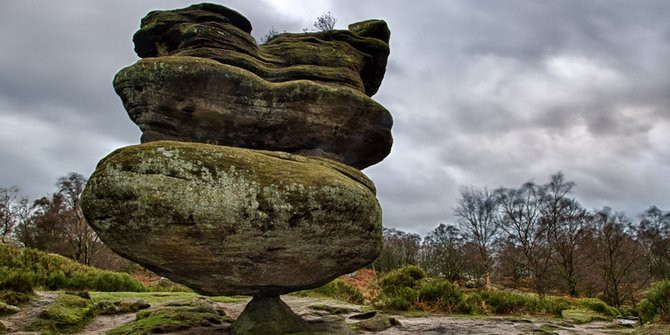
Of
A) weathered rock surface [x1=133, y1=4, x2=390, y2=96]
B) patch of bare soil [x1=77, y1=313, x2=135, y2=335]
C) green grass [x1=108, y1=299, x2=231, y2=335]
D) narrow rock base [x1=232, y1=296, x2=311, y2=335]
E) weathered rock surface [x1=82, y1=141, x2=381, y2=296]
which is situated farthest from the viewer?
patch of bare soil [x1=77, y1=313, x2=135, y2=335]

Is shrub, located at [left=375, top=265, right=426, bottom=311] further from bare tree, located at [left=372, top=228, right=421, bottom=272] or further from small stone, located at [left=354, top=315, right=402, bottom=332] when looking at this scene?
bare tree, located at [left=372, top=228, right=421, bottom=272]

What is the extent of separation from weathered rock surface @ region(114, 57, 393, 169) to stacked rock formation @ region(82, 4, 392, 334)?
25mm

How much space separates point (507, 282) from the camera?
148 feet

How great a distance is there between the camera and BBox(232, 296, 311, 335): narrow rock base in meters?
8.62

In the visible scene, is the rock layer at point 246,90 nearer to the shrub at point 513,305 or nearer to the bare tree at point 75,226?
the shrub at point 513,305

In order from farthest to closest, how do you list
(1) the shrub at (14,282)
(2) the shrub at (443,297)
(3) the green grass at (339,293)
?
(3) the green grass at (339,293) → (2) the shrub at (443,297) → (1) the shrub at (14,282)

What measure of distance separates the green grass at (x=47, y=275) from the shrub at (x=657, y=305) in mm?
18712

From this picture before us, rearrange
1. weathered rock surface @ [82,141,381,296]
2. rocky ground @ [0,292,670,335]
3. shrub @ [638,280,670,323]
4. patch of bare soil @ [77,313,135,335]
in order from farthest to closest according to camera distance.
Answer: shrub @ [638,280,670,323], patch of bare soil @ [77,313,135,335], rocky ground @ [0,292,670,335], weathered rock surface @ [82,141,381,296]

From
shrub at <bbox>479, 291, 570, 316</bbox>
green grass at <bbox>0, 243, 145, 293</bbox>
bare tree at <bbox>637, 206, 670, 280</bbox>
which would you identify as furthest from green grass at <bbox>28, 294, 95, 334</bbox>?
bare tree at <bbox>637, 206, 670, 280</bbox>

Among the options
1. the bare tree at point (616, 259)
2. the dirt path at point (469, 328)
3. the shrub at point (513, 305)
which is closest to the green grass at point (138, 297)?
the dirt path at point (469, 328)

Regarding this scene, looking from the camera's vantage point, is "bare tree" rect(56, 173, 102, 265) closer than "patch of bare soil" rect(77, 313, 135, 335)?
No

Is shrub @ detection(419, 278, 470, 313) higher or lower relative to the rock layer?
lower

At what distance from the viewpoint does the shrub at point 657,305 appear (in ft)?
34.9

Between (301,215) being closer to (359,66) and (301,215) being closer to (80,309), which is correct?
(359,66)
